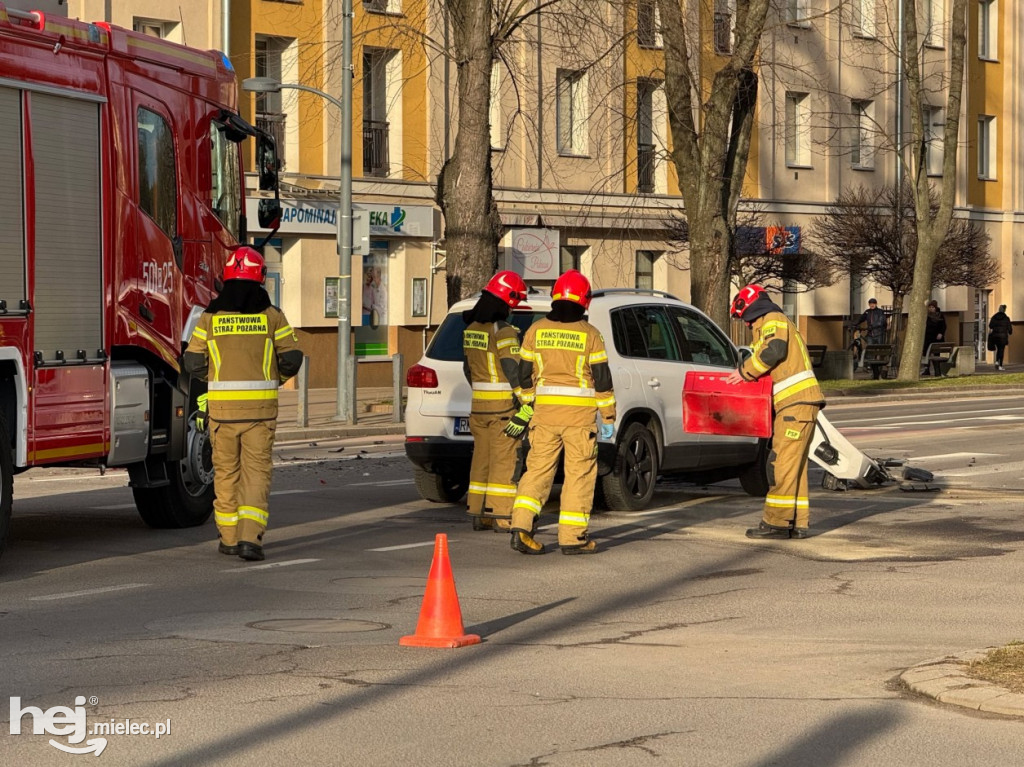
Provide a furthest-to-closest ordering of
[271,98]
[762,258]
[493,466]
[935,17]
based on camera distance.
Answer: [935,17] → [762,258] → [271,98] → [493,466]

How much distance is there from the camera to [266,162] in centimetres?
1363

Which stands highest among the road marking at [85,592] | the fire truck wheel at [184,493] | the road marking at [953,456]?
the fire truck wheel at [184,493]

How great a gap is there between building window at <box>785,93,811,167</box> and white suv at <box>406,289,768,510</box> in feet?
99.9

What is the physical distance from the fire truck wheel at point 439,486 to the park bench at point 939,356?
27280 millimetres

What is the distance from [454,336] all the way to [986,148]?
4055 cm

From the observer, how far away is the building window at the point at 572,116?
3856 cm

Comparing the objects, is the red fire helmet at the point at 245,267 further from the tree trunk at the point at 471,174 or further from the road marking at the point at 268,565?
the tree trunk at the point at 471,174

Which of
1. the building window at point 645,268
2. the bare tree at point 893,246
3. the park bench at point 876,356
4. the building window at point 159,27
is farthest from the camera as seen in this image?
the building window at point 645,268

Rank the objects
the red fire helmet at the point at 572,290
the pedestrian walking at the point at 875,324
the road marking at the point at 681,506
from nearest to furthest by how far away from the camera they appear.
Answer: the red fire helmet at the point at 572,290 < the road marking at the point at 681,506 < the pedestrian walking at the point at 875,324

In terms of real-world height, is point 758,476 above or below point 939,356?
below

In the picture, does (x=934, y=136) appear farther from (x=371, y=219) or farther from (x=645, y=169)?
(x=371, y=219)

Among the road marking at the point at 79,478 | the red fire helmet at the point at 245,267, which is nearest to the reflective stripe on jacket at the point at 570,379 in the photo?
the red fire helmet at the point at 245,267

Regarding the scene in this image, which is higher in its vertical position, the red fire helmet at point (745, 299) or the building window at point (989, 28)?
the building window at point (989, 28)

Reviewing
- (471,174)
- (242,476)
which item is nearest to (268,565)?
(242,476)
